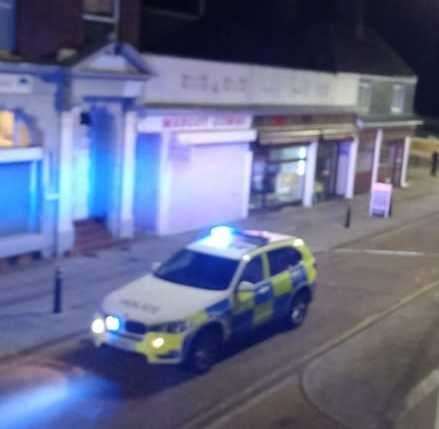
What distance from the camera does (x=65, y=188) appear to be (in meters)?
20.3

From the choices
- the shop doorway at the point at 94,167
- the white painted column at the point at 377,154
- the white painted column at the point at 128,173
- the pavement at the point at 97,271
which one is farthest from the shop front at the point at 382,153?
the shop doorway at the point at 94,167

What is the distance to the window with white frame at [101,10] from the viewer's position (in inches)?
826

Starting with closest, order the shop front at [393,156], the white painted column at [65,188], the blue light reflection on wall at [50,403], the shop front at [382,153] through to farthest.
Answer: the blue light reflection on wall at [50,403] < the white painted column at [65,188] < the shop front at [382,153] < the shop front at [393,156]

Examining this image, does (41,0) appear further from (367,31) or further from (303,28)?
(367,31)

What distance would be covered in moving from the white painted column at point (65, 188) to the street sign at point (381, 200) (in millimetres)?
12081

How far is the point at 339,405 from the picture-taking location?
12875 mm

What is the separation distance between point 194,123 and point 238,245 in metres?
9.18

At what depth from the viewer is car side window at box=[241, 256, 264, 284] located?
14.5 m

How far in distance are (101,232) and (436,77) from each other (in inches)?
1422

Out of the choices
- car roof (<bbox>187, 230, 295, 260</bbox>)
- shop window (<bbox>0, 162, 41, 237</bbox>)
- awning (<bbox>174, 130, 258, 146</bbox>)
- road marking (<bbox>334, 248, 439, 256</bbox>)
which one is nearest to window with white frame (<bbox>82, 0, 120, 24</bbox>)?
awning (<bbox>174, 130, 258, 146</bbox>)

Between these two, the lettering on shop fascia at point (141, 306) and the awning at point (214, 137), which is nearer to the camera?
the lettering on shop fascia at point (141, 306)

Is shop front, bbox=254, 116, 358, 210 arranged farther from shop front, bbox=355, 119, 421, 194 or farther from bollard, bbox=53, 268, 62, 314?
bollard, bbox=53, 268, 62, 314

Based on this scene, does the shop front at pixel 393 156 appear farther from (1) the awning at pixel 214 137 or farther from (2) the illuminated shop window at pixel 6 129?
(2) the illuminated shop window at pixel 6 129

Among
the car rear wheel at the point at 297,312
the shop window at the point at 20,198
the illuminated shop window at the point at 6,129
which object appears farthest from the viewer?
the shop window at the point at 20,198
